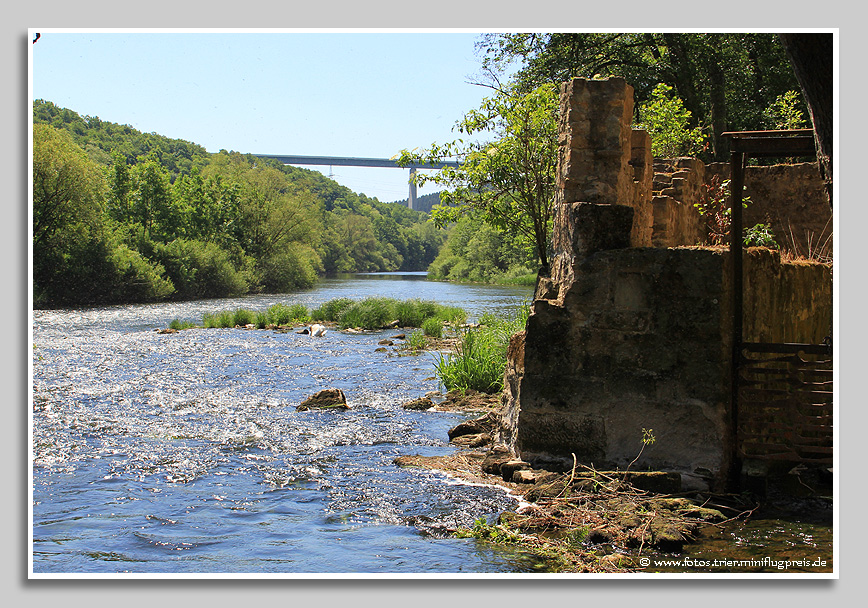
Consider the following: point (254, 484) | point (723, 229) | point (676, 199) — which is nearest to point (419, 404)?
point (254, 484)

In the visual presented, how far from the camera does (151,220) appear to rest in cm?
4512

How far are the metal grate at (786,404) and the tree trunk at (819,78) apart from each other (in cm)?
211

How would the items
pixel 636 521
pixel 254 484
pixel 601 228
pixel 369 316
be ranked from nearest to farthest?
pixel 636 521, pixel 601 228, pixel 254 484, pixel 369 316

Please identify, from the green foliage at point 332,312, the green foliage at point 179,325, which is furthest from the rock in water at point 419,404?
the green foliage at point 332,312

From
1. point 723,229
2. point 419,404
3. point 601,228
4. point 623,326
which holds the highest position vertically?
point 723,229

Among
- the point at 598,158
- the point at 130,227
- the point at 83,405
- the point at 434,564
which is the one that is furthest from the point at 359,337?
the point at 130,227

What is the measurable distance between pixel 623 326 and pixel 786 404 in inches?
55.2

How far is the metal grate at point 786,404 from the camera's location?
6.14 m

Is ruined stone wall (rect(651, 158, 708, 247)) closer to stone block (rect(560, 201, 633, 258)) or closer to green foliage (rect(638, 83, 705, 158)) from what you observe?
green foliage (rect(638, 83, 705, 158))

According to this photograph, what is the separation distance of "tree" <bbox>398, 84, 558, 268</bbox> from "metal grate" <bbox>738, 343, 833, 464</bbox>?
280 inches

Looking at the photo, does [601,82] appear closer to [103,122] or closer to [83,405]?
[83,405]

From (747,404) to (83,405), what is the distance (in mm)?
8999

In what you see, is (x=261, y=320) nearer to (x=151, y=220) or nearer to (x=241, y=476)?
(x=241, y=476)

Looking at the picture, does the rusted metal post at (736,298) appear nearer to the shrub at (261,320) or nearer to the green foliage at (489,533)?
the green foliage at (489,533)
